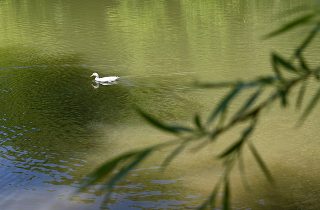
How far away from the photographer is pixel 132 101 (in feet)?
31.4

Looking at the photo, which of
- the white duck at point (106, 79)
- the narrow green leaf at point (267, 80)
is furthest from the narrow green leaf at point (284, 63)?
the white duck at point (106, 79)

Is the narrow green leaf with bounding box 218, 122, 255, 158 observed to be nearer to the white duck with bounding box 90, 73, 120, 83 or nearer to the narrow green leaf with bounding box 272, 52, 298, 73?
the narrow green leaf with bounding box 272, 52, 298, 73

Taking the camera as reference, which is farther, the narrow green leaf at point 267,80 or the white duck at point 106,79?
the white duck at point 106,79

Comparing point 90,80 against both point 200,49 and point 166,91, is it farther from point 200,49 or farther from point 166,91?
point 200,49

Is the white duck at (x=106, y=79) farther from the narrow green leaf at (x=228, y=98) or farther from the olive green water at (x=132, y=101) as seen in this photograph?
the narrow green leaf at (x=228, y=98)

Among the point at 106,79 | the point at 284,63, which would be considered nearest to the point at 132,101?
the point at 106,79

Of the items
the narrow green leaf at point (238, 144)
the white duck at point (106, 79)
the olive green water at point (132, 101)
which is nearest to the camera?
the narrow green leaf at point (238, 144)

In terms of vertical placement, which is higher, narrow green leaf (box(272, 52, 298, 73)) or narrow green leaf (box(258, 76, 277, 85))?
narrow green leaf (box(272, 52, 298, 73))

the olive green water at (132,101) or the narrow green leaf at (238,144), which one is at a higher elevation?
the narrow green leaf at (238,144)

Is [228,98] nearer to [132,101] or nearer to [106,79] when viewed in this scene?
[132,101]

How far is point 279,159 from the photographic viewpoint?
7.22 metres

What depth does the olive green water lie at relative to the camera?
6641 millimetres

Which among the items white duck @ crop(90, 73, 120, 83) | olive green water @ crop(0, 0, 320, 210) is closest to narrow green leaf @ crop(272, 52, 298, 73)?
olive green water @ crop(0, 0, 320, 210)

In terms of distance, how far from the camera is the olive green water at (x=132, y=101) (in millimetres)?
6641
